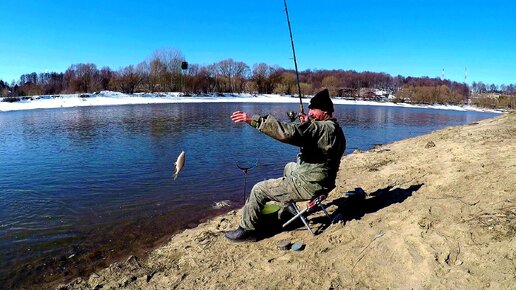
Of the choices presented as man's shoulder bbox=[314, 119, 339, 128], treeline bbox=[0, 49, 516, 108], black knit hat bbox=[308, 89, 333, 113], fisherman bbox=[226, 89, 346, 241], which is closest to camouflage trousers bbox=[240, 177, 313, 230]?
fisherman bbox=[226, 89, 346, 241]

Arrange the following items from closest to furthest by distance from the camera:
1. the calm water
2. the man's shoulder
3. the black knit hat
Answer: the man's shoulder, the black knit hat, the calm water

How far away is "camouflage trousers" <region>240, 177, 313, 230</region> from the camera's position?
528cm

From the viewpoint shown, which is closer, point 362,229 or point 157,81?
point 362,229

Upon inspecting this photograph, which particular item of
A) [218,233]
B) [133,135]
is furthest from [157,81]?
[218,233]

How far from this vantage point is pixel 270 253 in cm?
511

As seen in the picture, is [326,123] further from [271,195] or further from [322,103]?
[271,195]

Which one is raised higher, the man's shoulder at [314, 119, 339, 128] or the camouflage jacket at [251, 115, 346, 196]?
the man's shoulder at [314, 119, 339, 128]

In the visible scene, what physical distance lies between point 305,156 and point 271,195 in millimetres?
751

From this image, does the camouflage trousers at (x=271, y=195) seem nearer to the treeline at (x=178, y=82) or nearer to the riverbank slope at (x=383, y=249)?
the riverbank slope at (x=383, y=249)

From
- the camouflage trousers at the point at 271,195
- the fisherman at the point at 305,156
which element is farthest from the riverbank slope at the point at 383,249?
the fisherman at the point at 305,156

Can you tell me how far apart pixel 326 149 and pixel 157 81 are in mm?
91295

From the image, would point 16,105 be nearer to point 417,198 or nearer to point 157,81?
point 157,81

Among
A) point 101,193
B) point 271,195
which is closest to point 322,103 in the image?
point 271,195

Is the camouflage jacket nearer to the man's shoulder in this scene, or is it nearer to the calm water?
the man's shoulder
